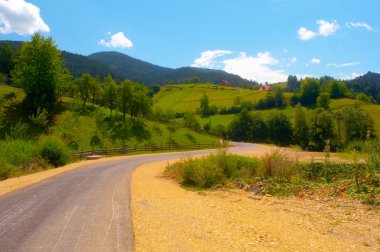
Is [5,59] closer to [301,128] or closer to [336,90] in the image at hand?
[301,128]

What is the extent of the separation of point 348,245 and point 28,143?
25493mm

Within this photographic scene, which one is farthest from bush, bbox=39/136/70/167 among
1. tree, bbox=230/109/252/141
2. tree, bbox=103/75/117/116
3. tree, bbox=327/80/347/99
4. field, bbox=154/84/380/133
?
tree, bbox=327/80/347/99

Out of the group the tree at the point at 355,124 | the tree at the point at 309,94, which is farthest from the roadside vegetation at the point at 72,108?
the tree at the point at 309,94

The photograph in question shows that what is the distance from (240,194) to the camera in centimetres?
1363

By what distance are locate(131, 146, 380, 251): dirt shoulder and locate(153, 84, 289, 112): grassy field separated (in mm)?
124973

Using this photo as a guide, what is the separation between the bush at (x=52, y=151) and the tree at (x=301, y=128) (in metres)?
61.7

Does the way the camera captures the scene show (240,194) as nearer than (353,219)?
No

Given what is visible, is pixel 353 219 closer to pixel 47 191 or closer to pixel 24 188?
pixel 47 191

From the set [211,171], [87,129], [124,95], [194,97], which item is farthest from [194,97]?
[211,171]

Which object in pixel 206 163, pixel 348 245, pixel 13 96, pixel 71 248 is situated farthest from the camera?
pixel 13 96

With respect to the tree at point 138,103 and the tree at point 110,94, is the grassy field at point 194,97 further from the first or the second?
the tree at point 138,103

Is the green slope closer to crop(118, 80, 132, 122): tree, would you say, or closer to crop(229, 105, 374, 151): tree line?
crop(229, 105, 374, 151): tree line

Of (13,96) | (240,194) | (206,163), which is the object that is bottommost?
(240,194)

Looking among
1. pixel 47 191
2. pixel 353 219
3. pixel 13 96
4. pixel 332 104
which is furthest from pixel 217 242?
pixel 332 104
